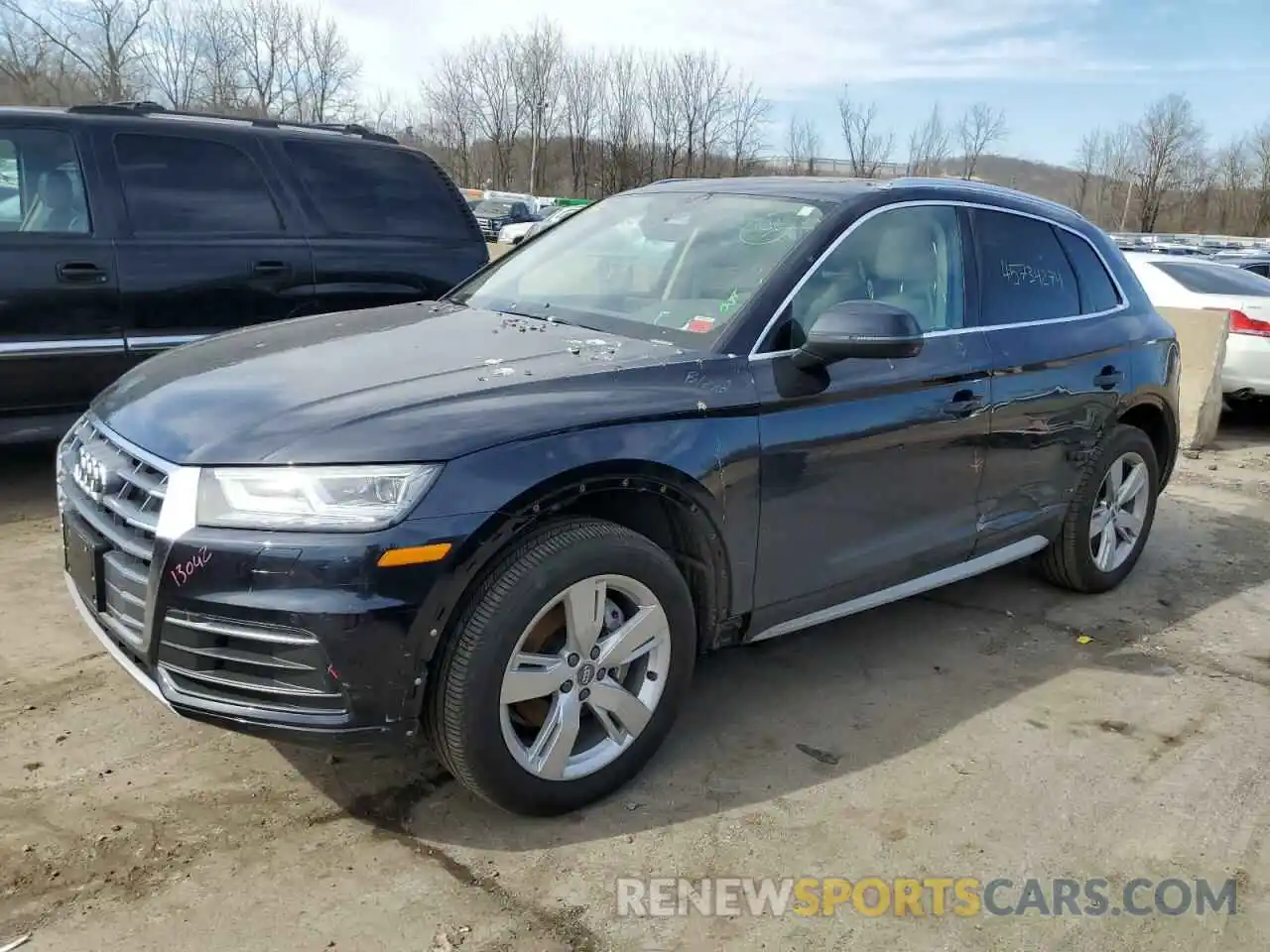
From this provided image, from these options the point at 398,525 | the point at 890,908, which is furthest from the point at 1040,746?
the point at 398,525

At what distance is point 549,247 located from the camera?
4211mm

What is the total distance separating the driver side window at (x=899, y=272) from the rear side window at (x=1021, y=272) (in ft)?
0.55

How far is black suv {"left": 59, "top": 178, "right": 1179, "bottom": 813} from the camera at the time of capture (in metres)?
2.44

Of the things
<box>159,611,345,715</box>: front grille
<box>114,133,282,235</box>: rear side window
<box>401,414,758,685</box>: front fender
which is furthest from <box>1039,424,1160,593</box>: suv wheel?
<box>114,133,282,235</box>: rear side window

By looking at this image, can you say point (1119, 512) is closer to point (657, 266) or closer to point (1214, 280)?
point (657, 266)

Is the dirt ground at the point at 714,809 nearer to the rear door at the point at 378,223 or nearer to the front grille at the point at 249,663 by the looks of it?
the front grille at the point at 249,663

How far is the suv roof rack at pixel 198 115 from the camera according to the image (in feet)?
17.9

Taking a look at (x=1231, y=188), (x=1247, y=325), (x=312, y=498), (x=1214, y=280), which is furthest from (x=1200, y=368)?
(x=1231, y=188)

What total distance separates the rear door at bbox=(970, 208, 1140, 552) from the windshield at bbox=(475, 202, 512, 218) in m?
32.1

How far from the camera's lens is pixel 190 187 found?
18.3 feet

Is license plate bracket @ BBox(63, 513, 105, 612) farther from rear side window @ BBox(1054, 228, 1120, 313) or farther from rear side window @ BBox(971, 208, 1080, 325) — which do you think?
rear side window @ BBox(1054, 228, 1120, 313)

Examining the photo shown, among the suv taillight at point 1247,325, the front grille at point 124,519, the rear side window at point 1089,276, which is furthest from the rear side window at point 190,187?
the suv taillight at point 1247,325

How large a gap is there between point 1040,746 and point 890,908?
1125 mm

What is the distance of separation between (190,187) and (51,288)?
0.95 m
